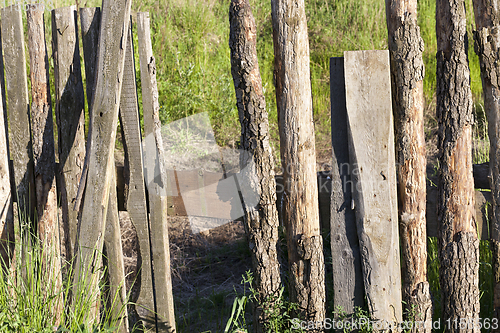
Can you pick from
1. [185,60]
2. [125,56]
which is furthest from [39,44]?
[185,60]

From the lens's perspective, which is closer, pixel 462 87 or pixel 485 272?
pixel 462 87

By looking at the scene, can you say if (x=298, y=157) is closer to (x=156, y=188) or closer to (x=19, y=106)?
(x=156, y=188)

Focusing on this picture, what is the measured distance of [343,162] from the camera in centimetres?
214

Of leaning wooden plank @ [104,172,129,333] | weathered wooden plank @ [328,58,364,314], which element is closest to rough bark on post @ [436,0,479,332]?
weathered wooden plank @ [328,58,364,314]

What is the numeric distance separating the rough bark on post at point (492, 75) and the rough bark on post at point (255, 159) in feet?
3.69

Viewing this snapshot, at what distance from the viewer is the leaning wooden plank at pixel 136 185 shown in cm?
218

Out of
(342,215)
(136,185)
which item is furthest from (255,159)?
(136,185)

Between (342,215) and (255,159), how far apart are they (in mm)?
560

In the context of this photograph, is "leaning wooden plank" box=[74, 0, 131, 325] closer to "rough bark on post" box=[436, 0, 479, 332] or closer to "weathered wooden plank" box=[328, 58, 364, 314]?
"weathered wooden plank" box=[328, 58, 364, 314]

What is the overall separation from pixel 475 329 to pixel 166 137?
3847 millimetres

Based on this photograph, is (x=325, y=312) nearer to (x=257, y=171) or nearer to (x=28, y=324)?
(x=257, y=171)

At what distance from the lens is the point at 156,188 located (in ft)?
7.34

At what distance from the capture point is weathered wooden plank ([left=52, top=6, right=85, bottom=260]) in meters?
2.20

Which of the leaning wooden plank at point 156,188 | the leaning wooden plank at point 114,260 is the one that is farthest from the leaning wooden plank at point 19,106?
the leaning wooden plank at point 156,188
